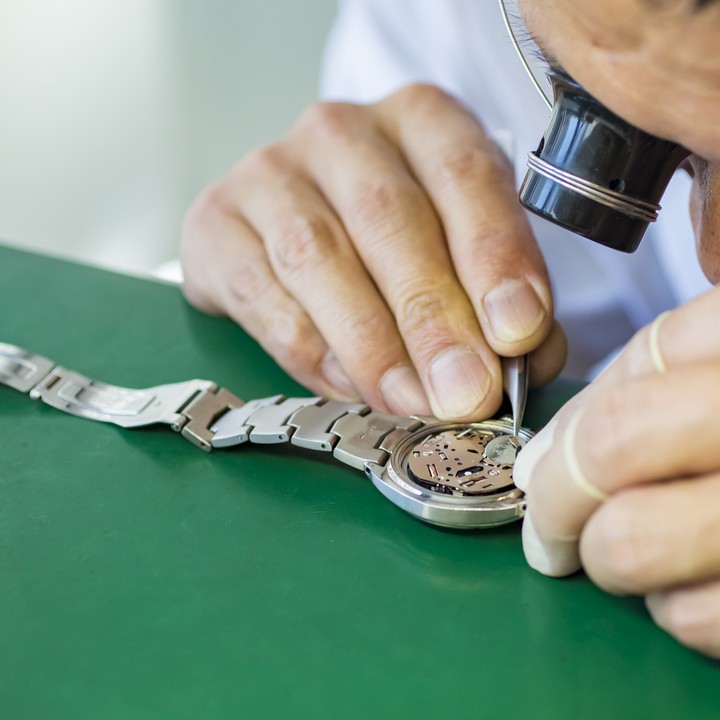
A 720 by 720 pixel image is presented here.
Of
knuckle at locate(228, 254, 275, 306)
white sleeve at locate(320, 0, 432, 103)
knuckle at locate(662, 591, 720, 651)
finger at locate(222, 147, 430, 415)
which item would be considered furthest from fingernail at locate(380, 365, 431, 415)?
white sleeve at locate(320, 0, 432, 103)

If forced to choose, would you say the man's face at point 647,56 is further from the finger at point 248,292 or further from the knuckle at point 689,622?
the finger at point 248,292

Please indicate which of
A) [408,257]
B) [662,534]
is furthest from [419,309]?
[662,534]

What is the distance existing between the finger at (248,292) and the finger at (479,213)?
6.3 inches

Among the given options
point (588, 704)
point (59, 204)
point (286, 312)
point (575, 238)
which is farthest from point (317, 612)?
point (59, 204)

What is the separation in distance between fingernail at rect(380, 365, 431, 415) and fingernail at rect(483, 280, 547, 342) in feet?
0.28

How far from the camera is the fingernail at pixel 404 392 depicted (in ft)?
2.87

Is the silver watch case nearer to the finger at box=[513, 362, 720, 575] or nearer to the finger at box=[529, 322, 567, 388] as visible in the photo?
the finger at box=[513, 362, 720, 575]

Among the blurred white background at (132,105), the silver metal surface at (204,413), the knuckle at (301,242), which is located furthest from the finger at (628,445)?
the blurred white background at (132,105)

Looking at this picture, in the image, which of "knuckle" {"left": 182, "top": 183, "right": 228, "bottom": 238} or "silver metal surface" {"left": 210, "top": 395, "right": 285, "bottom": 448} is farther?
"knuckle" {"left": 182, "top": 183, "right": 228, "bottom": 238}

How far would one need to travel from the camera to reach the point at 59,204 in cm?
277

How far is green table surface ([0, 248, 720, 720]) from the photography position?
0.59m

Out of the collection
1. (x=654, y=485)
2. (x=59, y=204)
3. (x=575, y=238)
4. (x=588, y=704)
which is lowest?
(x=59, y=204)

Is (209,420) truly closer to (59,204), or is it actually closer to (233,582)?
(233,582)

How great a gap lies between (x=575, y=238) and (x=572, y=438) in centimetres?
89
